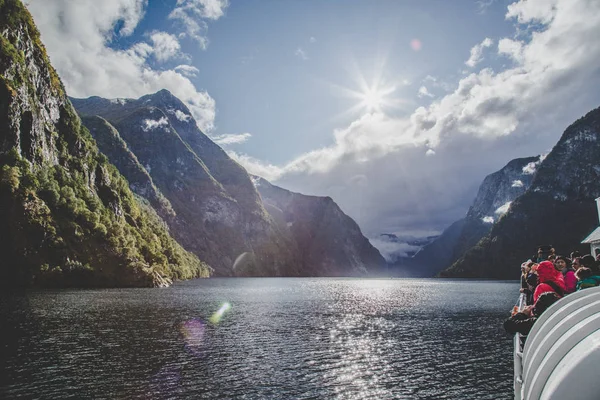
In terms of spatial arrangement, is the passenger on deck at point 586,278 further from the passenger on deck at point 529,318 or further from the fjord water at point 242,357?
the fjord water at point 242,357

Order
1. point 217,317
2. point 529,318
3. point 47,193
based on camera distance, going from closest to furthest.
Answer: point 529,318 < point 217,317 < point 47,193

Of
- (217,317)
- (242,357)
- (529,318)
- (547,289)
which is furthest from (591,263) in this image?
(217,317)

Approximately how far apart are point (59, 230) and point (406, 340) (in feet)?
367

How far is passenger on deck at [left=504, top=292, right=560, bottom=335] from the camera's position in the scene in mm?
11383

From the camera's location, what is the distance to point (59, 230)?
11456 cm

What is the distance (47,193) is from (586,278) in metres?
136

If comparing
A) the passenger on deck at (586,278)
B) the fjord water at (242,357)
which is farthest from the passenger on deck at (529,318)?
the fjord water at (242,357)

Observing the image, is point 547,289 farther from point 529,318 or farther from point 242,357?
point 242,357

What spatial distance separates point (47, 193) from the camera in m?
117

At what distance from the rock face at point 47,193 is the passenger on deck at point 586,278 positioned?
11785 centimetres

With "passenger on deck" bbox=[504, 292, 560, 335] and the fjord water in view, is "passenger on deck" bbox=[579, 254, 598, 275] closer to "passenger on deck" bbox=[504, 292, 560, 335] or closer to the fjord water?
"passenger on deck" bbox=[504, 292, 560, 335]

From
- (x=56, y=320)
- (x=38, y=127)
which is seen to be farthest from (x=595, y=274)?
(x=38, y=127)

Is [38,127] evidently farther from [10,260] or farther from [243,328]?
[243,328]

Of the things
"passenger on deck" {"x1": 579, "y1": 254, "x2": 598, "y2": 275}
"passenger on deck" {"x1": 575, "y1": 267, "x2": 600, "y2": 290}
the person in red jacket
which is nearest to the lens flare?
the person in red jacket
